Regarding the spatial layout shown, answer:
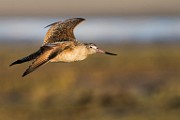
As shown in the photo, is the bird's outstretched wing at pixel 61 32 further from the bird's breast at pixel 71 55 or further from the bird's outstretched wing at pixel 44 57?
the bird's outstretched wing at pixel 44 57

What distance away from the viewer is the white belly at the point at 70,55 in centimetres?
1270

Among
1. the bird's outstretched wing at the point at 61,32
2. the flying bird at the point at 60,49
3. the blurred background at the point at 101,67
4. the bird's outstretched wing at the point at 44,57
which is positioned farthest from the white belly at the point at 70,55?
the blurred background at the point at 101,67

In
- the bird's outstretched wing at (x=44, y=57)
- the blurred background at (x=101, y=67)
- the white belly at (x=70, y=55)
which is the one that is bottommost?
the blurred background at (x=101, y=67)

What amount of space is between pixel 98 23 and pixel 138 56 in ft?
36.0

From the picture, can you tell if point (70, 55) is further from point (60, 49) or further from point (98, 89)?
point (98, 89)

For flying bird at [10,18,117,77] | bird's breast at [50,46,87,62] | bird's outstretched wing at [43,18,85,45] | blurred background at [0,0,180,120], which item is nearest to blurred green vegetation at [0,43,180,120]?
blurred background at [0,0,180,120]

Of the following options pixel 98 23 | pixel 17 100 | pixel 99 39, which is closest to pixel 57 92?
pixel 17 100

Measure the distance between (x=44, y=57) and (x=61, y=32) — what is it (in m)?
1.99

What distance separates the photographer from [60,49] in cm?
1262

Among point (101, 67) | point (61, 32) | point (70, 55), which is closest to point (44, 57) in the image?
point (70, 55)

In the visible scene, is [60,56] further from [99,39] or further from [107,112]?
[99,39]

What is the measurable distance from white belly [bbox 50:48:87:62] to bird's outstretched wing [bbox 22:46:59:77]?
16cm

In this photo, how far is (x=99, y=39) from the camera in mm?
30938

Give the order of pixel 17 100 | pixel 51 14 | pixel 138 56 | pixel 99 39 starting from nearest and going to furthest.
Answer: pixel 17 100 → pixel 138 56 → pixel 99 39 → pixel 51 14
